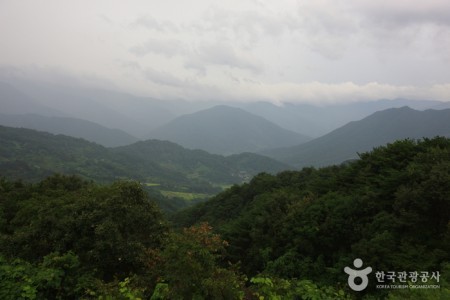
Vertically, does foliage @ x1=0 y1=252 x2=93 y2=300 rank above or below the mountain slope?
above

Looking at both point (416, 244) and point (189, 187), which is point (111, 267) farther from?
point (189, 187)

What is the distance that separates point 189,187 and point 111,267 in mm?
161600

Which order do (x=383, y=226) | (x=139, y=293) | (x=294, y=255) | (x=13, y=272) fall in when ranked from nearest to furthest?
1. (x=139, y=293)
2. (x=13, y=272)
3. (x=383, y=226)
4. (x=294, y=255)

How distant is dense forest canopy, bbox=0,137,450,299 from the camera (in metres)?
8.09

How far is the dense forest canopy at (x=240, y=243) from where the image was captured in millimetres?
8086

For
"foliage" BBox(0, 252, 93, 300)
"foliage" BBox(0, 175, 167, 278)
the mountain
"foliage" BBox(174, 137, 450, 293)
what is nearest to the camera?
"foliage" BBox(0, 252, 93, 300)

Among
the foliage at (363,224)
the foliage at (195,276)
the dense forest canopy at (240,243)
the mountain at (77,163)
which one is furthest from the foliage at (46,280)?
the mountain at (77,163)

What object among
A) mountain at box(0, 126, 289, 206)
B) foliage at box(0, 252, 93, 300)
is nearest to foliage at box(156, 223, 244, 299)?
foliage at box(0, 252, 93, 300)

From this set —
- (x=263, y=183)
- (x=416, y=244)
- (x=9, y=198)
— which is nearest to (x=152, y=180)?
(x=263, y=183)

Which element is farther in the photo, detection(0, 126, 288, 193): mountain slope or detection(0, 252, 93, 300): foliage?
detection(0, 126, 288, 193): mountain slope

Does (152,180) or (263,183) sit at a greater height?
(263,183)

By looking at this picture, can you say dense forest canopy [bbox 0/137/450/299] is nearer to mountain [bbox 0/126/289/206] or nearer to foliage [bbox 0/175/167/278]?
foliage [bbox 0/175/167/278]

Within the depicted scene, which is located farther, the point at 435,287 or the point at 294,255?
the point at 294,255

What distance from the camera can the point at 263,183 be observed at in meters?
42.3
